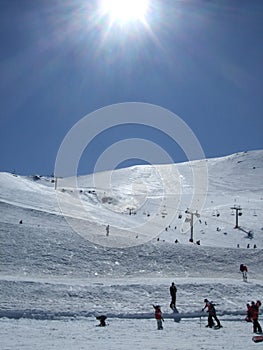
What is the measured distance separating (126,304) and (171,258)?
12712mm

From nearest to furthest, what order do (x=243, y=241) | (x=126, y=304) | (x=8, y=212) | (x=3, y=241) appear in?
(x=126, y=304)
(x=3, y=241)
(x=8, y=212)
(x=243, y=241)

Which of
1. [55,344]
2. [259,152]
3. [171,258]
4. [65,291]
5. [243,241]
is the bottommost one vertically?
[55,344]

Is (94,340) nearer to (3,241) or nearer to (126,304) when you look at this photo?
(126,304)

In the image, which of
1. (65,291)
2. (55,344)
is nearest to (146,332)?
(55,344)

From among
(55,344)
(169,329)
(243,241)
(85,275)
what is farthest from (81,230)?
(55,344)

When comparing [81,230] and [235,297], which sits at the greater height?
[81,230]

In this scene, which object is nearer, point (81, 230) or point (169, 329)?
point (169, 329)

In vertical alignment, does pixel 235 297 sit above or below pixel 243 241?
below

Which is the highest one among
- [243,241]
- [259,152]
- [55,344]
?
[259,152]

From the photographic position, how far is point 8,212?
156 feet

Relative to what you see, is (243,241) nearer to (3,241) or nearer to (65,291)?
(3,241)

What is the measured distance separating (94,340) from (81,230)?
26487mm

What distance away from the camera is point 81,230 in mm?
43094

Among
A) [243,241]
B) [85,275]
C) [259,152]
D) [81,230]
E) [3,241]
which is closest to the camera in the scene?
[85,275]
